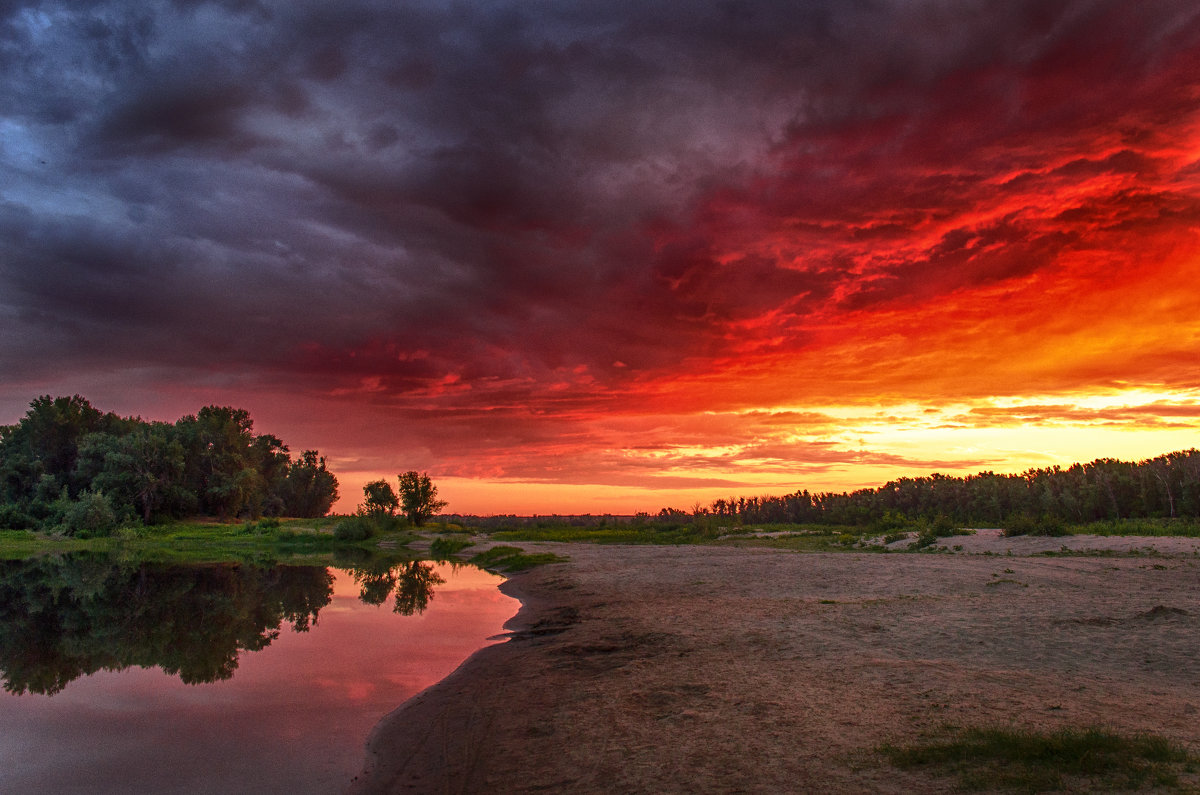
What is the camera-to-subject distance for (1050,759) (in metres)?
7.29

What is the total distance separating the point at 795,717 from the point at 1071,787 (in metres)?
3.57

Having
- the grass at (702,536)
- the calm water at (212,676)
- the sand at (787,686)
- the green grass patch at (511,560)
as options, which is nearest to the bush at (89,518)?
the grass at (702,536)

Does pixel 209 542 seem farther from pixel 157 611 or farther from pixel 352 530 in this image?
pixel 157 611

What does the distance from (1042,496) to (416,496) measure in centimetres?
8519

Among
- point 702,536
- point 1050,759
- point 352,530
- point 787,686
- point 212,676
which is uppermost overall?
point 1050,759

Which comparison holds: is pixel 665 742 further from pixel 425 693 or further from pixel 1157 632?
pixel 1157 632

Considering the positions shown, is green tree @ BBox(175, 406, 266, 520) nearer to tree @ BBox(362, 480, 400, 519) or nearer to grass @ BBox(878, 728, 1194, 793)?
tree @ BBox(362, 480, 400, 519)

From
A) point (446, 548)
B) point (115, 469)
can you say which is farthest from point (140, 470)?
point (446, 548)

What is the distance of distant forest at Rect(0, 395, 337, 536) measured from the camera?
77.8 m

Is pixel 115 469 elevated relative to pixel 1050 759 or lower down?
elevated

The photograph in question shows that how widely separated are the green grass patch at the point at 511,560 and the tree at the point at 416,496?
4493cm

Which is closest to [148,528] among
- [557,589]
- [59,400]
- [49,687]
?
[59,400]

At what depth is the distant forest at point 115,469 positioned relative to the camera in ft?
255

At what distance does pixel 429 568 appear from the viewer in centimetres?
4534
